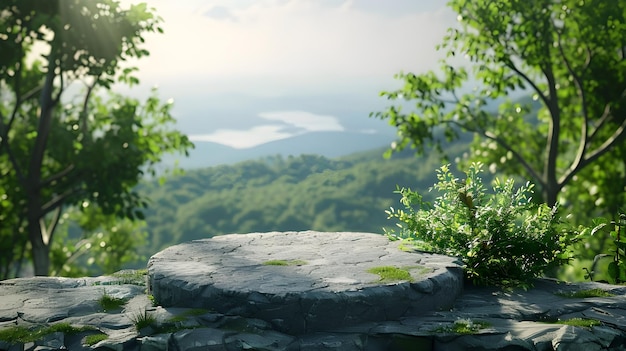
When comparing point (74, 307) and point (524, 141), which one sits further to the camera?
point (524, 141)

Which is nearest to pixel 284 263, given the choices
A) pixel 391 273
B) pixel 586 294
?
pixel 391 273

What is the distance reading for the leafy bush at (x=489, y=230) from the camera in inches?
258

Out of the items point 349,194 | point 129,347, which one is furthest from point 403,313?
point 349,194

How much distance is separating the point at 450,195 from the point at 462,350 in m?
2.20

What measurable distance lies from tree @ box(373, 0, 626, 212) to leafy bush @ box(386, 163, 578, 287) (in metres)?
6.60

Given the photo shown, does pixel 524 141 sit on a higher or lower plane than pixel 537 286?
higher

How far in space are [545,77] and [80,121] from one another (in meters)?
9.87

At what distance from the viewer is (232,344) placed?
4.82m

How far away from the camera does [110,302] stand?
A: 5965mm

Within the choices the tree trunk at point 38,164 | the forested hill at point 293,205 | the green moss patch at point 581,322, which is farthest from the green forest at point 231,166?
the forested hill at point 293,205

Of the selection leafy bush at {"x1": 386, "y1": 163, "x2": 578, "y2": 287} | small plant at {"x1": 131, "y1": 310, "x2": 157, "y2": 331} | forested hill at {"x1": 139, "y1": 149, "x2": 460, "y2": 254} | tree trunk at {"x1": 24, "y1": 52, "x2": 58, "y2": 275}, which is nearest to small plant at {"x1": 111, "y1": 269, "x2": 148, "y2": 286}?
small plant at {"x1": 131, "y1": 310, "x2": 157, "y2": 331}

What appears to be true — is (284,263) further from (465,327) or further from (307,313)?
(465,327)

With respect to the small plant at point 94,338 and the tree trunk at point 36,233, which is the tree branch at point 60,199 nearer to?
the tree trunk at point 36,233

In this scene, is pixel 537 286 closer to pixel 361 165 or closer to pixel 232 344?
pixel 232 344
